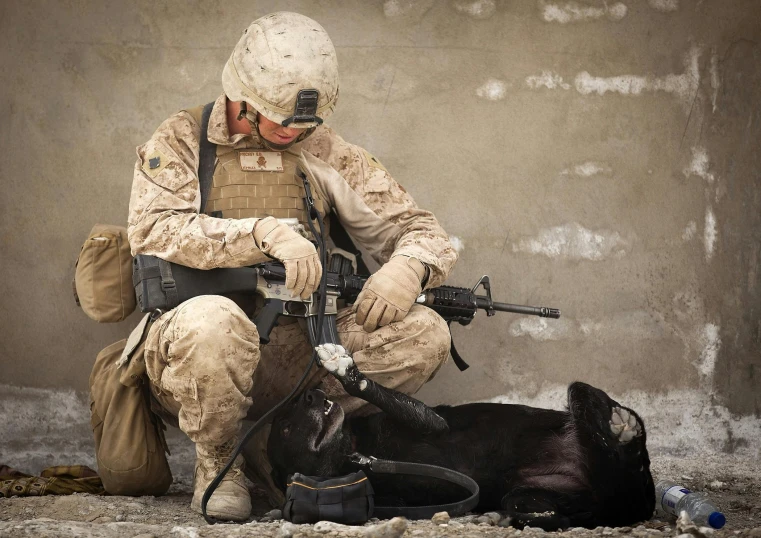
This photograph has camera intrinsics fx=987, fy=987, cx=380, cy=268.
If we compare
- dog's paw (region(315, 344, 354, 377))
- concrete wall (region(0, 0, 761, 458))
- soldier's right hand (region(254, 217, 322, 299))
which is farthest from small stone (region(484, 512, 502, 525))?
concrete wall (region(0, 0, 761, 458))

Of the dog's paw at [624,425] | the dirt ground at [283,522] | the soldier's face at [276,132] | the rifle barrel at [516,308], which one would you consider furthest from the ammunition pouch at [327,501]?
the soldier's face at [276,132]

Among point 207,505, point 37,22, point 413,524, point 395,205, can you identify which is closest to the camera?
point 413,524

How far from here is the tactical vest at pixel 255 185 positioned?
353cm

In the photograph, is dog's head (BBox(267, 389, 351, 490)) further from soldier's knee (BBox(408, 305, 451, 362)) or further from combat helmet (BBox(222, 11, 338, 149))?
combat helmet (BBox(222, 11, 338, 149))

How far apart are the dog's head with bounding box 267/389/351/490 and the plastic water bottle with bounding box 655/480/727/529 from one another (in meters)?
1.12

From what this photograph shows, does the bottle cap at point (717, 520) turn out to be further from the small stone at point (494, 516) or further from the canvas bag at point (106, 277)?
the canvas bag at point (106, 277)

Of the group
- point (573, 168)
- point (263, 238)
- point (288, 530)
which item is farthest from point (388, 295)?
point (573, 168)

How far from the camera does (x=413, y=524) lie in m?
2.88

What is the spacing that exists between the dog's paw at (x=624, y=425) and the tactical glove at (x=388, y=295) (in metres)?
0.79

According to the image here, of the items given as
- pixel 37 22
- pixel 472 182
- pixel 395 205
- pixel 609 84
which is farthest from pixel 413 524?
pixel 37 22

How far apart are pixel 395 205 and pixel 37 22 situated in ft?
5.53

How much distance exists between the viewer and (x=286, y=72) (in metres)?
3.31

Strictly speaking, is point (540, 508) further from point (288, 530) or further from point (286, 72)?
point (286, 72)

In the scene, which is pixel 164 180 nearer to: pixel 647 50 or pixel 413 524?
pixel 413 524
